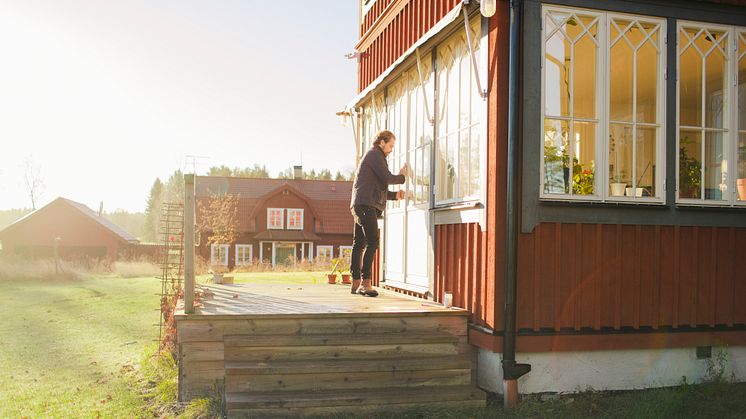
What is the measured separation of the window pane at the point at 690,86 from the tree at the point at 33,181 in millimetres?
59700

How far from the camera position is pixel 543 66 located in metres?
6.42

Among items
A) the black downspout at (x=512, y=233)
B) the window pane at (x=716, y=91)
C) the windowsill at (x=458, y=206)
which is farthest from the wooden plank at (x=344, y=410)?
the window pane at (x=716, y=91)

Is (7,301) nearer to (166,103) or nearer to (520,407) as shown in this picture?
(520,407)

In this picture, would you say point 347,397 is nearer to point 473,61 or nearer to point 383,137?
point 473,61

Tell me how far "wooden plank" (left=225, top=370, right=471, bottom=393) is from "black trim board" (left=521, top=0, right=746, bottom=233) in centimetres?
145

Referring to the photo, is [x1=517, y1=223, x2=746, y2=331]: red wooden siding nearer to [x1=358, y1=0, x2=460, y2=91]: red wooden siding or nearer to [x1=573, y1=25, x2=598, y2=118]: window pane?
[x1=573, y1=25, x2=598, y2=118]: window pane

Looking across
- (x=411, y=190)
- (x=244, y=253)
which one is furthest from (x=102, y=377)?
(x=244, y=253)

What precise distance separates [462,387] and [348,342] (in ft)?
3.40

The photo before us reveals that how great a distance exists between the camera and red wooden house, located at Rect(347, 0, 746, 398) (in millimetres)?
6344

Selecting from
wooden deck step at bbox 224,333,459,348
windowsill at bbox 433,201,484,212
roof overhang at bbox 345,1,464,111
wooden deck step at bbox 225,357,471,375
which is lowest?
wooden deck step at bbox 225,357,471,375

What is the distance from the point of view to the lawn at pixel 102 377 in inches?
237

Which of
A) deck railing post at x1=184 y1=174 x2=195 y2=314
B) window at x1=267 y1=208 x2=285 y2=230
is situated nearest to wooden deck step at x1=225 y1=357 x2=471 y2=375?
deck railing post at x1=184 y1=174 x2=195 y2=314

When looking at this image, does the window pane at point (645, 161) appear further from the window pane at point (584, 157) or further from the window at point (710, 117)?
the window pane at point (584, 157)

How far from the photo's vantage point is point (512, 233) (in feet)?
20.3
